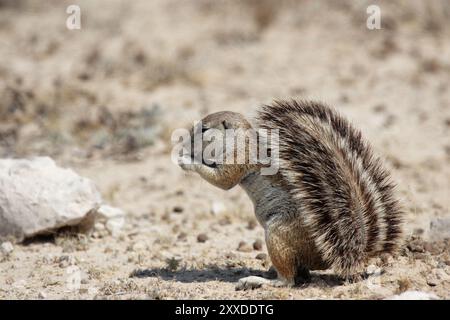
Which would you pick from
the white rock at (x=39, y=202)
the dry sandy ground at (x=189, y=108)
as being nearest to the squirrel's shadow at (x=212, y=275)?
the dry sandy ground at (x=189, y=108)

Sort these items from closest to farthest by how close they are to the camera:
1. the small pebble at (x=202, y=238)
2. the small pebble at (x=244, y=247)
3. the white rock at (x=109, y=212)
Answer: the small pebble at (x=244, y=247) → the small pebble at (x=202, y=238) → the white rock at (x=109, y=212)

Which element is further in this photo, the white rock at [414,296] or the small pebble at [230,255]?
the small pebble at [230,255]

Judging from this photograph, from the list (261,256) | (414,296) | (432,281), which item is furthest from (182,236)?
(414,296)

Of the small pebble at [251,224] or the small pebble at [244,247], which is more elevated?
the small pebble at [251,224]

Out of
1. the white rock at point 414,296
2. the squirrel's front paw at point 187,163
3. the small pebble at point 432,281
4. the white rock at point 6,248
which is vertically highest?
the squirrel's front paw at point 187,163

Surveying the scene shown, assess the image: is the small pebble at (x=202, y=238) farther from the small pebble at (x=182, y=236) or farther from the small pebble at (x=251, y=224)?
the small pebble at (x=251, y=224)

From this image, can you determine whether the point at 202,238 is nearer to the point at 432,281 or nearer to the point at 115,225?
the point at 115,225

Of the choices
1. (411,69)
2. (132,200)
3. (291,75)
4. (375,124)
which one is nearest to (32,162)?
(132,200)

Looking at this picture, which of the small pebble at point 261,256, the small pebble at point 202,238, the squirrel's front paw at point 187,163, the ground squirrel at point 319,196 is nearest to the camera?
the ground squirrel at point 319,196
